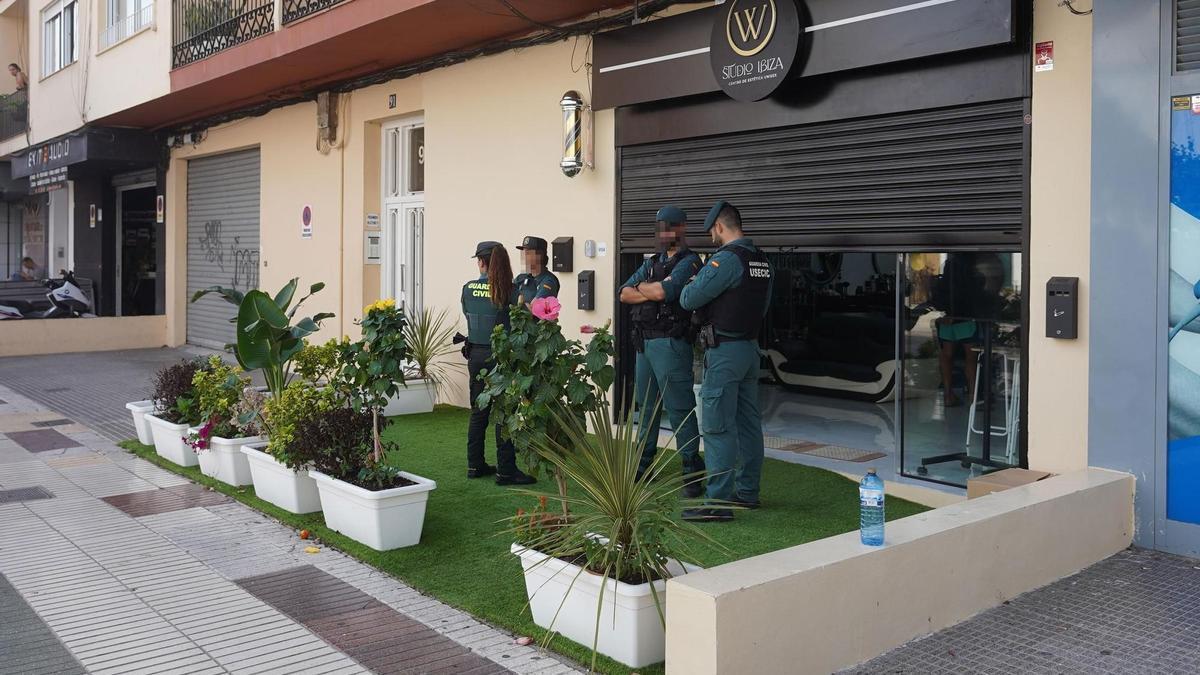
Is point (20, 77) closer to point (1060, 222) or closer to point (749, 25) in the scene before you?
point (749, 25)

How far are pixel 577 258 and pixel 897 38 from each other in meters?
3.98

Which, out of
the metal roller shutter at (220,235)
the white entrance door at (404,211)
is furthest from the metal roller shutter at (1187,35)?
the metal roller shutter at (220,235)

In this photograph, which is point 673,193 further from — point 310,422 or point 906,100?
point 310,422

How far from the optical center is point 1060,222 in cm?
624

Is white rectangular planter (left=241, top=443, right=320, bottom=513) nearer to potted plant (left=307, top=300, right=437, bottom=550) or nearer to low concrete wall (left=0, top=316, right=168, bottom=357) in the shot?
potted plant (left=307, top=300, right=437, bottom=550)

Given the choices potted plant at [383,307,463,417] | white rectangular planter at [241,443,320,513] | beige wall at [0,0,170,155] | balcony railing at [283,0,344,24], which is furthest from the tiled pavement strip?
beige wall at [0,0,170,155]

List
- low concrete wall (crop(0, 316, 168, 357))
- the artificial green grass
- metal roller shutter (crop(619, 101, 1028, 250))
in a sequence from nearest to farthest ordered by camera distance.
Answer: the artificial green grass → metal roller shutter (crop(619, 101, 1028, 250)) → low concrete wall (crop(0, 316, 168, 357))

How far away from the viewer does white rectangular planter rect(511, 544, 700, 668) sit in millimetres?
4227

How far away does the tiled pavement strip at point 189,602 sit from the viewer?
446cm

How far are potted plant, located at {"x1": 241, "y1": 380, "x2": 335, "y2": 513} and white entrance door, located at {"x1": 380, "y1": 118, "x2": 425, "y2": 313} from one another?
5730 millimetres

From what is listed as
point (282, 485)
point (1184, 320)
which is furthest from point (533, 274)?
point (1184, 320)

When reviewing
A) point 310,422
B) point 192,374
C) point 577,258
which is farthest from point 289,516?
point 577,258

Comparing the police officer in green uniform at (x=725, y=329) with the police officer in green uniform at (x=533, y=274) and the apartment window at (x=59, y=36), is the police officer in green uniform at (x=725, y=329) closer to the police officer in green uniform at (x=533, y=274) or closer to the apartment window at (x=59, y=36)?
the police officer in green uniform at (x=533, y=274)

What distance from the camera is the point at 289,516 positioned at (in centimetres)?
686
